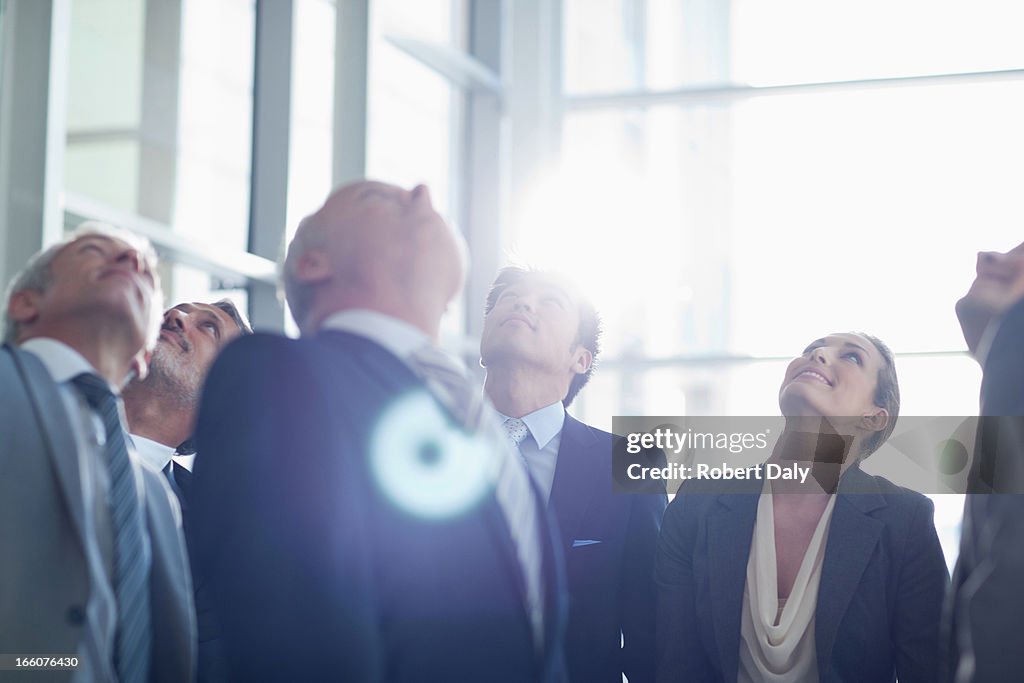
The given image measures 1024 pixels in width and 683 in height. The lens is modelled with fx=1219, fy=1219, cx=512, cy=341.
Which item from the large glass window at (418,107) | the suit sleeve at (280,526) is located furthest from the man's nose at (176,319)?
the large glass window at (418,107)

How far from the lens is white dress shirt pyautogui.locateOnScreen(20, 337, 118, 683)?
1789 mm

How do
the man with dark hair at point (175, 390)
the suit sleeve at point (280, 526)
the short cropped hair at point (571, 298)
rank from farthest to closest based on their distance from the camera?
the short cropped hair at point (571, 298)
the man with dark hair at point (175, 390)
the suit sleeve at point (280, 526)

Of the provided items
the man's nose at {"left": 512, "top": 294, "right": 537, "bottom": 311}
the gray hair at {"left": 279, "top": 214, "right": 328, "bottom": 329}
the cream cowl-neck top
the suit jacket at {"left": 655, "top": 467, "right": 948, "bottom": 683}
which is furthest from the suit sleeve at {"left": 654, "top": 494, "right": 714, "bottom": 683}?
the gray hair at {"left": 279, "top": 214, "right": 328, "bottom": 329}

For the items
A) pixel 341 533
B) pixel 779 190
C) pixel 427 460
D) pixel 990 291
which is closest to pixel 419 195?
pixel 427 460

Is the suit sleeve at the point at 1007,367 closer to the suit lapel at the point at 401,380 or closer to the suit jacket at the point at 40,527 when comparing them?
the suit lapel at the point at 401,380

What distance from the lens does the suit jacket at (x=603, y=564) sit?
274 centimetres

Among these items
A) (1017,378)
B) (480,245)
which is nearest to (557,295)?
(1017,378)

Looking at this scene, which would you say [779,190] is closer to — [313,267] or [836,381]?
[836,381]

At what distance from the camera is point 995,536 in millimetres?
1801

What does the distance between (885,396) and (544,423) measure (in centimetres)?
86

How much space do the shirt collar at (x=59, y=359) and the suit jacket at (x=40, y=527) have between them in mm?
35

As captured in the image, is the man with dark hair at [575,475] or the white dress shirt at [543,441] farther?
the white dress shirt at [543,441]

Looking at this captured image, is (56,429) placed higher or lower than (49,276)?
lower

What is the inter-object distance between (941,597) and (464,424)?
164 cm
